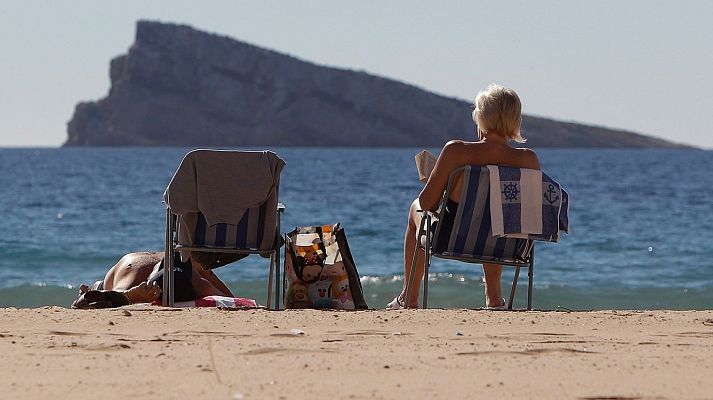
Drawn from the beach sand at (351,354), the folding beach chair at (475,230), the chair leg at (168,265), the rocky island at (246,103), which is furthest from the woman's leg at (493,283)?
the rocky island at (246,103)

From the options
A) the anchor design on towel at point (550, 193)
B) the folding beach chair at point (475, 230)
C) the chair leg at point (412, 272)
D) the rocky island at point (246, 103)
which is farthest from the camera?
the rocky island at point (246, 103)

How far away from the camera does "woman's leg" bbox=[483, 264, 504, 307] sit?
225 inches

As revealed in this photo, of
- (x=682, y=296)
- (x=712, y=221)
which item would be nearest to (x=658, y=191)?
(x=712, y=221)

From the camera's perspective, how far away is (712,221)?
1922 centimetres

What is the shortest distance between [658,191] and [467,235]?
2474 cm

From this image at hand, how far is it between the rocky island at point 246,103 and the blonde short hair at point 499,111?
109 m

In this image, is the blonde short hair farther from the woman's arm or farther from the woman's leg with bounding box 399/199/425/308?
the woman's leg with bounding box 399/199/425/308

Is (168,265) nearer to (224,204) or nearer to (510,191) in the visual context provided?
(224,204)

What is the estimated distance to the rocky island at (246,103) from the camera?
4614 inches

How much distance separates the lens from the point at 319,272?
227 inches

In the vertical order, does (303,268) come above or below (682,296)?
above

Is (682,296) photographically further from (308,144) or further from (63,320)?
(308,144)

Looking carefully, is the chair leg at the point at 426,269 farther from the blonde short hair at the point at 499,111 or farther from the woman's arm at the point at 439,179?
the blonde short hair at the point at 499,111

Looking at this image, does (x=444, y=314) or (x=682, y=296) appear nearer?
(x=444, y=314)
